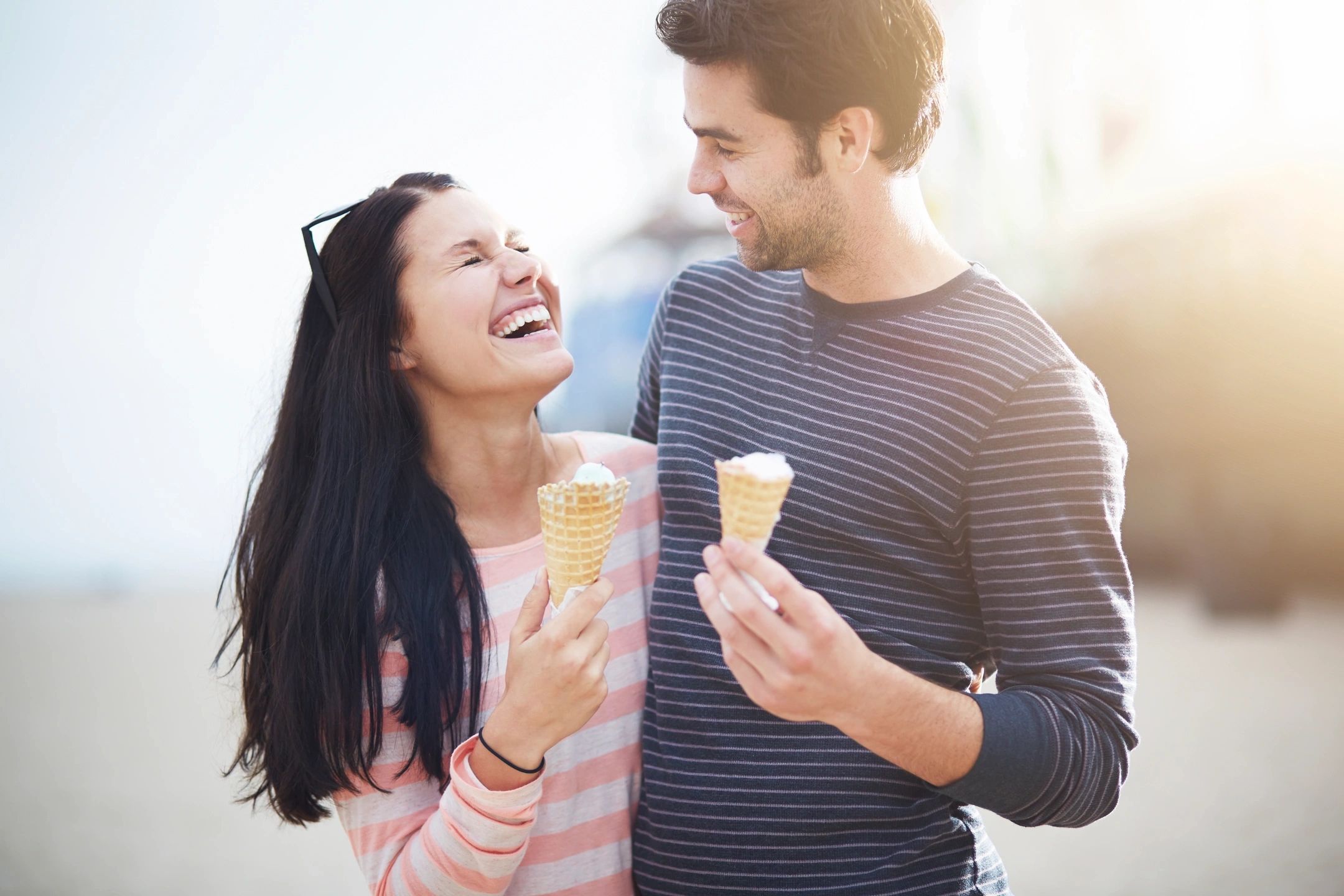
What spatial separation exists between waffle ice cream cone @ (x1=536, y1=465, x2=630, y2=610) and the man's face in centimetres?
58

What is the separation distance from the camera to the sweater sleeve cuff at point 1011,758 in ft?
5.22

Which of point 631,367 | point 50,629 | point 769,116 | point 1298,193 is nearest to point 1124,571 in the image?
point 769,116

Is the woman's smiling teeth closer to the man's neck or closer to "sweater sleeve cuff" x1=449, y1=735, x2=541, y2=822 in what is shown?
the man's neck

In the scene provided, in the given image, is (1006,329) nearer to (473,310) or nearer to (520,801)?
(473,310)

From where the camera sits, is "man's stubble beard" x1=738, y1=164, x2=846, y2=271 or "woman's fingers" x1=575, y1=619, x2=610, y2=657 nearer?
"woman's fingers" x1=575, y1=619, x2=610, y2=657

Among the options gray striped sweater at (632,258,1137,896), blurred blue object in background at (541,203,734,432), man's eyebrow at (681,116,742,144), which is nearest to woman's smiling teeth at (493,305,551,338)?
gray striped sweater at (632,258,1137,896)

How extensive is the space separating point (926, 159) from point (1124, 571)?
924 millimetres

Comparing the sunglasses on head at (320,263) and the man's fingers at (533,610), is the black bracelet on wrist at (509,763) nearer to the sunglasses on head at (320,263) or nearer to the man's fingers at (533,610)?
the man's fingers at (533,610)

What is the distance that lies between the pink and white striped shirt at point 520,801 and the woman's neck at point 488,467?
76 mm

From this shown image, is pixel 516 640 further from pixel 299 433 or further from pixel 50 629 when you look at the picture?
pixel 50 629

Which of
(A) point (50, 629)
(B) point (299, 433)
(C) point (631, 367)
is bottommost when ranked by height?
(A) point (50, 629)

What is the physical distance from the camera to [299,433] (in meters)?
2.26

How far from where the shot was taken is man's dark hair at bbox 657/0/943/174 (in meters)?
1.91

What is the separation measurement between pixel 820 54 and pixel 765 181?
10.0 inches
